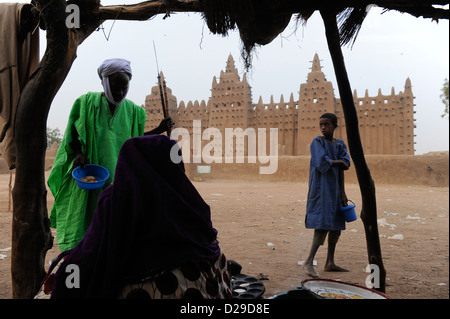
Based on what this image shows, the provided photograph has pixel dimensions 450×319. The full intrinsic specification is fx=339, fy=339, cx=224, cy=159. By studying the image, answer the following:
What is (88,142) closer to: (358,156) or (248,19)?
(248,19)

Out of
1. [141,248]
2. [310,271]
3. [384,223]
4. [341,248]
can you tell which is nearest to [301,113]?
[384,223]

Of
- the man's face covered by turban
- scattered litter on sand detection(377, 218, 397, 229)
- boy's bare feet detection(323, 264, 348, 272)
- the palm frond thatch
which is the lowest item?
scattered litter on sand detection(377, 218, 397, 229)

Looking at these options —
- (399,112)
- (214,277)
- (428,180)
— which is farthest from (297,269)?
(399,112)

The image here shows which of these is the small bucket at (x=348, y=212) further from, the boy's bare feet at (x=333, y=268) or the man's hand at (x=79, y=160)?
the man's hand at (x=79, y=160)

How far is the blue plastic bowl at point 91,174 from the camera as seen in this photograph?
2684 millimetres

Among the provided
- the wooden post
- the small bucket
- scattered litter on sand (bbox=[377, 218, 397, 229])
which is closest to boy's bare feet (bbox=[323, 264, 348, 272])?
the small bucket

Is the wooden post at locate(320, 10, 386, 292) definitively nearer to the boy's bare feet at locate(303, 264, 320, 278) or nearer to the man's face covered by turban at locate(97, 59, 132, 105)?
the boy's bare feet at locate(303, 264, 320, 278)

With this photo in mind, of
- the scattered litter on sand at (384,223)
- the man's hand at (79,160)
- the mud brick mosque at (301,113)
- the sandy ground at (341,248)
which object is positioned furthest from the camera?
the mud brick mosque at (301,113)

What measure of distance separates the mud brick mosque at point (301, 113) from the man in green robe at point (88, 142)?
2713cm

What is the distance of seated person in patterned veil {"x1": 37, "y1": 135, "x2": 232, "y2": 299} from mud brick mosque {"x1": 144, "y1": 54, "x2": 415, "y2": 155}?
2831cm

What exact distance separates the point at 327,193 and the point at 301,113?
93.0ft

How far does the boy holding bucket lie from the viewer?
4004mm

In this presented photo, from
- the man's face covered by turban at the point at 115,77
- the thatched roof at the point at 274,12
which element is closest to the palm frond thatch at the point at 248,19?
the thatched roof at the point at 274,12
